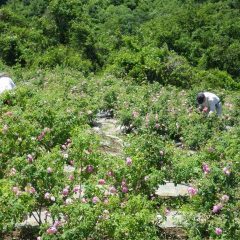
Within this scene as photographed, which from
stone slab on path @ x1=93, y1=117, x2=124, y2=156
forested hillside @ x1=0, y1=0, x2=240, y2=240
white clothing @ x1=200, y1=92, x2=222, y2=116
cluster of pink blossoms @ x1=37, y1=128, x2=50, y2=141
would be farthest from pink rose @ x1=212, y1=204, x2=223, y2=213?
white clothing @ x1=200, y1=92, x2=222, y2=116

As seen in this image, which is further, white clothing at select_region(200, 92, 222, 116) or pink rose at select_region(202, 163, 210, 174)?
white clothing at select_region(200, 92, 222, 116)

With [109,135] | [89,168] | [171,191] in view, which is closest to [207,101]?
[109,135]

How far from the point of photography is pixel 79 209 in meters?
4.52

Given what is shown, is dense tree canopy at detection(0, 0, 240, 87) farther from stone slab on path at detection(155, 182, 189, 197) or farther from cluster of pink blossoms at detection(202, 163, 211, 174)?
cluster of pink blossoms at detection(202, 163, 211, 174)

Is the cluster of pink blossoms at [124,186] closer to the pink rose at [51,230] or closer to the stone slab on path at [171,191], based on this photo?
the pink rose at [51,230]

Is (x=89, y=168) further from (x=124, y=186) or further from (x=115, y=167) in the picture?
(x=124, y=186)

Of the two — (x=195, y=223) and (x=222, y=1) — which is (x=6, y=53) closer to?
(x=195, y=223)

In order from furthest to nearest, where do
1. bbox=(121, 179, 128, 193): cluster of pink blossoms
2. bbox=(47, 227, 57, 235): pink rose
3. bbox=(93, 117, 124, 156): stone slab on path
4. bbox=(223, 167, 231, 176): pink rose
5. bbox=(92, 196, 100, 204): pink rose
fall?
1. bbox=(93, 117, 124, 156): stone slab on path
2. bbox=(121, 179, 128, 193): cluster of pink blossoms
3. bbox=(223, 167, 231, 176): pink rose
4. bbox=(92, 196, 100, 204): pink rose
5. bbox=(47, 227, 57, 235): pink rose

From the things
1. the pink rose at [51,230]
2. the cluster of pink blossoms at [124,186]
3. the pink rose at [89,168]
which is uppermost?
the pink rose at [51,230]

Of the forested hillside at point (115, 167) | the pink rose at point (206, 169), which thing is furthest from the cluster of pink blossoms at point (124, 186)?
the pink rose at point (206, 169)

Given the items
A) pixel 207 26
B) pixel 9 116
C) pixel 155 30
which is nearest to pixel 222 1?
pixel 207 26

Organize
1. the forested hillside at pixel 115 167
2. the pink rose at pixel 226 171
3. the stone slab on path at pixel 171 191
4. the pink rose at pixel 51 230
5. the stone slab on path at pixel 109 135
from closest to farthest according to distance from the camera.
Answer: the pink rose at pixel 51 230
the forested hillside at pixel 115 167
the pink rose at pixel 226 171
the stone slab on path at pixel 171 191
the stone slab on path at pixel 109 135

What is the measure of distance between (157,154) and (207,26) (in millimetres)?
45734

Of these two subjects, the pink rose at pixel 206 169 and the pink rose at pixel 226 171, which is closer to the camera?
the pink rose at pixel 226 171
